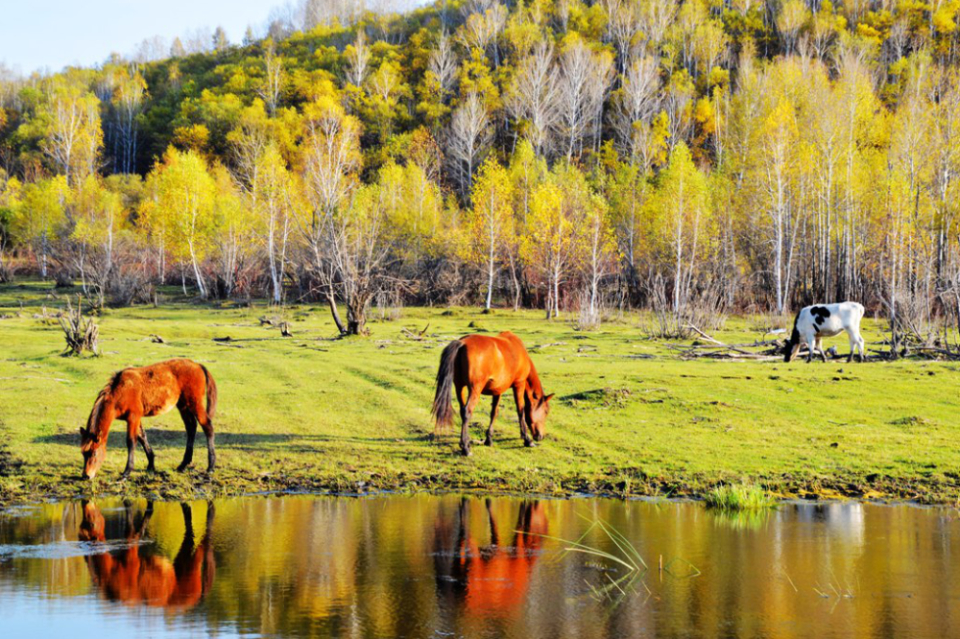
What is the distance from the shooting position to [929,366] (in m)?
24.7

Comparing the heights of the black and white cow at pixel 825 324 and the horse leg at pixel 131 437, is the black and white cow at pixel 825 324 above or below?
above

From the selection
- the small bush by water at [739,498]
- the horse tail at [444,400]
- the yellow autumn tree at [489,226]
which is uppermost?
the yellow autumn tree at [489,226]

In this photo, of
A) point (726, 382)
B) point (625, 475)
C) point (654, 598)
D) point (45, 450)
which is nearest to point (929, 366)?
point (726, 382)

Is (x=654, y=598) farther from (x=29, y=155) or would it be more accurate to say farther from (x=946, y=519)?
(x=29, y=155)

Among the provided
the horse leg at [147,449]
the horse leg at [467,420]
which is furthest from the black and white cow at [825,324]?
the horse leg at [147,449]

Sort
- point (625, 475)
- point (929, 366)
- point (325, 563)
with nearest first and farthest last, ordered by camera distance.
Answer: point (325, 563), point (625, 475), point (929, 366)

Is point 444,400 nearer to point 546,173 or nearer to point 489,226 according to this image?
point 489,226

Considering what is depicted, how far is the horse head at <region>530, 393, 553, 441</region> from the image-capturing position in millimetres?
16234

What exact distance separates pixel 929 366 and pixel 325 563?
20.5 m

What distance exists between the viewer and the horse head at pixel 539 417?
1623 cm

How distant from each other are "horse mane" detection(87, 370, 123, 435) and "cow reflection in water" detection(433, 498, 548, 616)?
5267 millimetres

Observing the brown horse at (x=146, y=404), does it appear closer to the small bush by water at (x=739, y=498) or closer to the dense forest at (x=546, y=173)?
the small bush by water at (x=739, y=498)

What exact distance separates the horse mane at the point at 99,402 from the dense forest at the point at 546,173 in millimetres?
22216

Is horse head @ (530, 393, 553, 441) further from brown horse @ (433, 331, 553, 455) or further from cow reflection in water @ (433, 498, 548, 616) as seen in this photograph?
cow reflection in water @ (433, 498, 548, 616)
